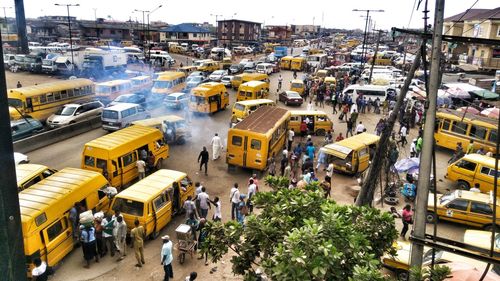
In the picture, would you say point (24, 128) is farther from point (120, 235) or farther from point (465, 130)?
point (465, 130)

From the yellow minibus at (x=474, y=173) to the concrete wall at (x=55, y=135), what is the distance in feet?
61.0

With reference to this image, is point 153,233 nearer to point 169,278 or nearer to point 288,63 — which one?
point 169,278

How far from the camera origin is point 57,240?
10062 millimetres

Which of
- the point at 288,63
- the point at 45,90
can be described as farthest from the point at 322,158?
the point at 288,63

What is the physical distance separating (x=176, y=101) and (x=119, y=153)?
12.8 meters

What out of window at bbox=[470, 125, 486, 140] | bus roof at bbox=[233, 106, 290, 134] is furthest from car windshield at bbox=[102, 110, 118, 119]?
window at bbox=[470, 125, 486, 140]

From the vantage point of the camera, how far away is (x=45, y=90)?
22688 millimetres

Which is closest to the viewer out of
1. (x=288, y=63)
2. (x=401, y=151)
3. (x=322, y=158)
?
(x=322, y=158)

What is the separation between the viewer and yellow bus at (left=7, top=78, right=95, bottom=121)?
70.4 ft

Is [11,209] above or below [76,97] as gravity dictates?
above

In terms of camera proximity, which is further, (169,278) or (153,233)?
(153,233)

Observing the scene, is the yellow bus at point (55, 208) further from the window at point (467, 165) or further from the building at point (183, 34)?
the building at point (183, 34)

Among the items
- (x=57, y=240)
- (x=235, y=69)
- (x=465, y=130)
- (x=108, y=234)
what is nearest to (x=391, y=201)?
(x=465, y=130)

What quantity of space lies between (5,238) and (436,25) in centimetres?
627
